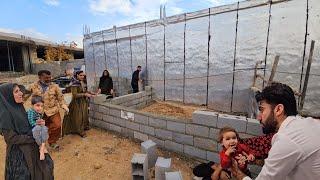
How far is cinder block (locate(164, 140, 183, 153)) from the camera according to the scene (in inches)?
172

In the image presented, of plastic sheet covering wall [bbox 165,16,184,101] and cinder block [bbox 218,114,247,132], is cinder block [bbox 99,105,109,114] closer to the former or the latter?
cinder block [bbox 218,114,247,132]

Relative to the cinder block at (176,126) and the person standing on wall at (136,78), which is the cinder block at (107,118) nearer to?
the cinder block at (176,126)

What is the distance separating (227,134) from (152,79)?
23.6 ft

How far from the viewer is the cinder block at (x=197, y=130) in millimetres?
3980

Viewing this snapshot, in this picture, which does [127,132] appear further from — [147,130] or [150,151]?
[150,151]

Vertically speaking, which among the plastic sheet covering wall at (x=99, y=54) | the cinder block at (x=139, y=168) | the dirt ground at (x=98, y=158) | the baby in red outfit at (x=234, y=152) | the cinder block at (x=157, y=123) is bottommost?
the dirt ground at (x=98, y=158)

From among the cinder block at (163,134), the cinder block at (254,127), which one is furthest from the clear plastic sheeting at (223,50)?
the cinder block at (163,134)

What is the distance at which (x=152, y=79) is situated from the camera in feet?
32.3

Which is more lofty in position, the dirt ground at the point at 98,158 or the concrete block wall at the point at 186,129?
the concrete block wall at the point at 186,129

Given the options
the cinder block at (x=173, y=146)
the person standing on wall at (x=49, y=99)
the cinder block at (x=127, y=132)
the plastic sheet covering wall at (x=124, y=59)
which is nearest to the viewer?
the cinder block at (x=173, y=146)

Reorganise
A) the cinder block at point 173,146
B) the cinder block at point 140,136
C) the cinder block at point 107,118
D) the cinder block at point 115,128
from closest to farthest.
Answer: the cinder block at point 173,146, the cinder block at point 140,136, the cinder block at point 115,128, the cinder block at point 107,118

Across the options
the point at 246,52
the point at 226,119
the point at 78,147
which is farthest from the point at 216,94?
the point at 78,147

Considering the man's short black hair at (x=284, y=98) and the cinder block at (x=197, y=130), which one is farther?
the cinder block at (x=197, y=130)

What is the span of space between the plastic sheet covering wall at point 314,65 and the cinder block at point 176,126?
366 centimetres
